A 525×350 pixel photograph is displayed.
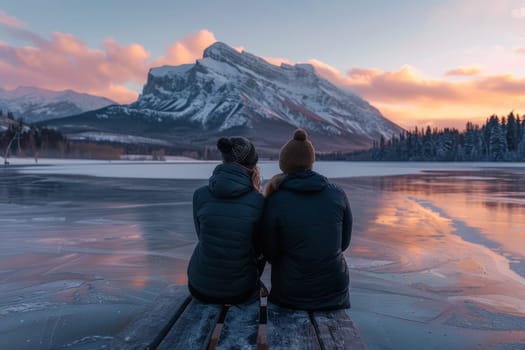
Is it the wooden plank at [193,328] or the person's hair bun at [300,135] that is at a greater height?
the person's hair bun at [300,135]

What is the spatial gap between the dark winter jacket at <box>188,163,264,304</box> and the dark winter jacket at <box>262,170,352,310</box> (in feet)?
0.61

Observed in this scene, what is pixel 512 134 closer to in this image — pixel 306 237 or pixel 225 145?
pixel 306 237

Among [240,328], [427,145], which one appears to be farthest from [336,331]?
[427,145]

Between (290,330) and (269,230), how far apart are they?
34.2 inches

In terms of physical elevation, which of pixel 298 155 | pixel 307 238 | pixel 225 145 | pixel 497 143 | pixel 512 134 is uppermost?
pixel 512 134

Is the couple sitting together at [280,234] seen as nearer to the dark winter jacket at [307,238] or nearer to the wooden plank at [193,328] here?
the dark winter jacket at [307,238]

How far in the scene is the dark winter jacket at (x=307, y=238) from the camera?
3.39 metres

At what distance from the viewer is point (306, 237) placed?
11.1ft

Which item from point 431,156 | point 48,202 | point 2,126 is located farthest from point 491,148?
point 2,126

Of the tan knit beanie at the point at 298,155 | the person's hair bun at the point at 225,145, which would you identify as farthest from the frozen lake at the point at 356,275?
the person's hair bun at the point at 225,145

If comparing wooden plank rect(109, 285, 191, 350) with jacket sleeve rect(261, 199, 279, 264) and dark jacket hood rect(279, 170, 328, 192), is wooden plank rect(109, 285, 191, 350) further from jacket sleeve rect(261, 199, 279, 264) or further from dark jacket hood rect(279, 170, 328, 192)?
dark jacket hood rect(279, 170, 328, 192)

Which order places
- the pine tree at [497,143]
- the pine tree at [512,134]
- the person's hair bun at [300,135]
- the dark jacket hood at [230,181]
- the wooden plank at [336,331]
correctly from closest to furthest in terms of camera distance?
1. the wooden plank at [336,331]
2. the dark jacket hood at [230,181]
3. the person's hair bun at [300,135]
4. the pine tree at [497,143]
5. the pine tree at [512,134]

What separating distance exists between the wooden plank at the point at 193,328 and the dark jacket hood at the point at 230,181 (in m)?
1.00

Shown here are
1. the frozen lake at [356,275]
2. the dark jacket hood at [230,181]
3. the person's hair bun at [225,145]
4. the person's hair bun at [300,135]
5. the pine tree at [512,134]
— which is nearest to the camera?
the dark jacket hood at [230,181]
